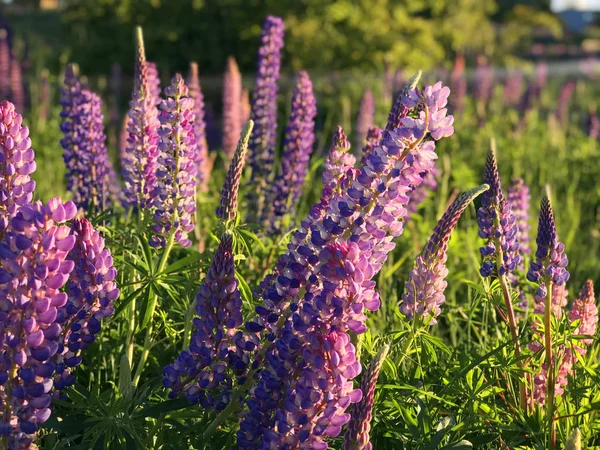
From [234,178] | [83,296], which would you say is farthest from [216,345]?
[234,178]

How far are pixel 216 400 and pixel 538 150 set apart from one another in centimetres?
624

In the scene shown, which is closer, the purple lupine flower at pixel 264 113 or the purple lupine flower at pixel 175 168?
the purple lupine flower at pixel 175 168

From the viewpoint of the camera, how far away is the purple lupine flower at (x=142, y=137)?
9.12 feet

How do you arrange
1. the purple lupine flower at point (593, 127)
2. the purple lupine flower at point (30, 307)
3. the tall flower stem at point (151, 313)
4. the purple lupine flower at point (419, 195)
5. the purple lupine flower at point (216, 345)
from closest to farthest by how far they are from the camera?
the purple lupine flower at point (30, 307) → the purple lupine flower at point (216, 345) → the tall flower stem at point (151, 313) → the purple lupine flower at point (419, 195) → the purple lupine flower at point (593, 127)

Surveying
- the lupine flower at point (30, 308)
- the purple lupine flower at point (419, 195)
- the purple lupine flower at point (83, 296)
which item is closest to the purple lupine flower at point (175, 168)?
the purple lupine flower at point (83, 296)

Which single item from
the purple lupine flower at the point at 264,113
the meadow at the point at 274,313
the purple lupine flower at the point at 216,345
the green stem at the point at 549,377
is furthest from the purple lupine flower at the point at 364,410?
the purple lupine flower at the point at 264,113

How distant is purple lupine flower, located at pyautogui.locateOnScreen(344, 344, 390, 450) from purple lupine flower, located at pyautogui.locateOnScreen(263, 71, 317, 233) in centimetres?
222

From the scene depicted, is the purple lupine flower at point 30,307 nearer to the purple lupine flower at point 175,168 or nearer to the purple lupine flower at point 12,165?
the purple lupine flower at point 12,165

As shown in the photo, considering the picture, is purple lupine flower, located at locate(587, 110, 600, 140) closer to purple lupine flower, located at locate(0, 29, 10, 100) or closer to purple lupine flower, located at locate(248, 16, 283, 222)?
purple lupine flower, located at locate(248, 16, 283, 222)

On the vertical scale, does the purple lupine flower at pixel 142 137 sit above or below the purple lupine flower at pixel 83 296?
above

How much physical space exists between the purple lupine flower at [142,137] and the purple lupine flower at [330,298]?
3.32 feet

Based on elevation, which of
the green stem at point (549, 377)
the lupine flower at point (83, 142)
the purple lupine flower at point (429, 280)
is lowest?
the green stem at point (549, 377)

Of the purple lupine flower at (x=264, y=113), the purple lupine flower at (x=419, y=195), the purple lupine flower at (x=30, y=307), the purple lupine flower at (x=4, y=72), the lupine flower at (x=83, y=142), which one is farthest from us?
the purple lupine flower at (x=4, y=72)

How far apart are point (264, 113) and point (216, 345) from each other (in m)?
2.38
